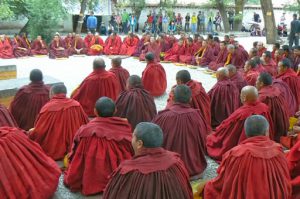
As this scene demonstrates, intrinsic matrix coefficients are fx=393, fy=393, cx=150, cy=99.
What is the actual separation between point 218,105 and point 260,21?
2858cm

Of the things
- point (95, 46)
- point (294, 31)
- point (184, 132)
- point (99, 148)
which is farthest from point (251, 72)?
point (294, 31)

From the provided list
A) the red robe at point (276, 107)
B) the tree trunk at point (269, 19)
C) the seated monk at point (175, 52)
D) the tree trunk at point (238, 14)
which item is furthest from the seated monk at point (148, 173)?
the tree trunk at point (238, 14)

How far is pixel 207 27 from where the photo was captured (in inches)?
1250

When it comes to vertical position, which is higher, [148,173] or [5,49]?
[5,49]

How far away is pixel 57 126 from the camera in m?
5.49

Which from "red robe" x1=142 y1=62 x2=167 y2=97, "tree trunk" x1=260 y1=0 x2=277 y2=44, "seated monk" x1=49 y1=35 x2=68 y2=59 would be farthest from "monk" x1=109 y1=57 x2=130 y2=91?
"tree trunk" x1=260 y1=0 x2=277 y2=44

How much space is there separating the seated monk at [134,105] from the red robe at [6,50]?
10.5 m

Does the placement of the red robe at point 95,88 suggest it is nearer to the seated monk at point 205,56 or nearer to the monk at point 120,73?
the monk at point 120,73

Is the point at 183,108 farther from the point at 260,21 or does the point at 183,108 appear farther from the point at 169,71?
the point at 260,21

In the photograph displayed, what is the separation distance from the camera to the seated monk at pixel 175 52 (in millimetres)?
15015

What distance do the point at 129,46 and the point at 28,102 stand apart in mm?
10485

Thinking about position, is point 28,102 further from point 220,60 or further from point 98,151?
point 220,60

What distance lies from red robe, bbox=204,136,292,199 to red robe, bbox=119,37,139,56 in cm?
1302

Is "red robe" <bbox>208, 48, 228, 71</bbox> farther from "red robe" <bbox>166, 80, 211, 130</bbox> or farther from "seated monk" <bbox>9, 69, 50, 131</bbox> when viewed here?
"seated monk" <bbox>9, 69, 50, 131</bbox>
